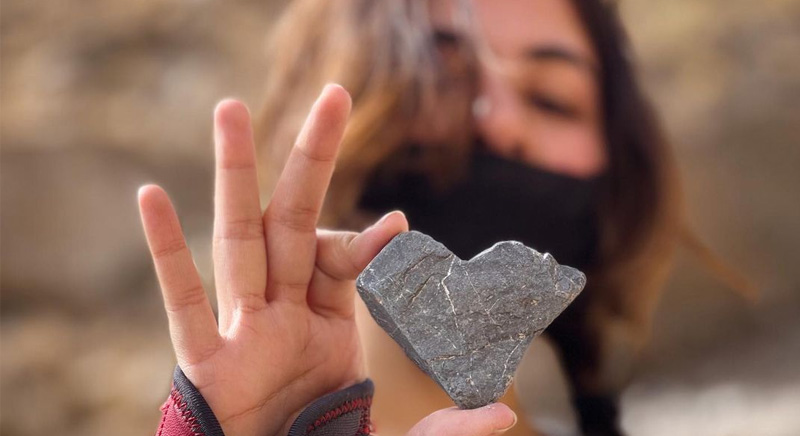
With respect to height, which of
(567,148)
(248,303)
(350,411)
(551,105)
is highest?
(551,105)

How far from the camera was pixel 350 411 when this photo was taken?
91cm

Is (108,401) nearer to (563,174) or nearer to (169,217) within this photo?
(563,174)

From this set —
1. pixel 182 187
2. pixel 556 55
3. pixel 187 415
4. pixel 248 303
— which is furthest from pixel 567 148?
pixel 182 187

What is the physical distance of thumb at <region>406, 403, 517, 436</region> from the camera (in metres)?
0.78

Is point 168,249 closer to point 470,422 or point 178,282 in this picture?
point 178,282

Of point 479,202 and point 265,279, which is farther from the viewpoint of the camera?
Result: point 479,202

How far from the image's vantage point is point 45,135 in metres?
3.23

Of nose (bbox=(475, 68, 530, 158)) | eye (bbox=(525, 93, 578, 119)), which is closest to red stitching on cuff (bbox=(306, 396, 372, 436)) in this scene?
nose (bbox=(475, 68, 530, 158))

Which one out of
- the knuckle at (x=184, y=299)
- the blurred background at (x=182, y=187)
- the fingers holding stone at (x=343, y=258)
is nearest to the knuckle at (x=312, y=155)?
the fingers holding stone at (x=343, y=258)

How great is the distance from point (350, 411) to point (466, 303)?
214mm

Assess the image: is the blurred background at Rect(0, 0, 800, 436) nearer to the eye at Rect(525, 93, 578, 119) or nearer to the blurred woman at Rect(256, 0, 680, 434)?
the blurred woman at Rect(256, 0, 680, 434)

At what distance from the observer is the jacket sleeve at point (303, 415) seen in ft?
2.70

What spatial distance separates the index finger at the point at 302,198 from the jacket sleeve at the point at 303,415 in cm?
15

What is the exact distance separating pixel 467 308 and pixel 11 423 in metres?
2.70
